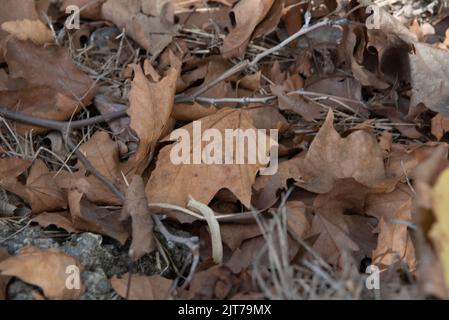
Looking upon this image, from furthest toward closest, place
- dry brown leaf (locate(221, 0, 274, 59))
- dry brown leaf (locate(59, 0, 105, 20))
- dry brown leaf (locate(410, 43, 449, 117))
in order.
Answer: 1. dry brown leaf (locate(59, 0, 105, 20))
2. dry brown leaf (locate(221, 0, 274, 59))
3. dry brown leaf (locate(410, 43, 449, 117))

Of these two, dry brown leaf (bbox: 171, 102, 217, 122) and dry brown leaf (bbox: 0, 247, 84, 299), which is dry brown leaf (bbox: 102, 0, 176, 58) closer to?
dry brown leaf (bbox: 171, 102, 217, 122)

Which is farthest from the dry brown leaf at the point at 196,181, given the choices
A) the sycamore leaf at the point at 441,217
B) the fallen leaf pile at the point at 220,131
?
the sycamore leaf at the point at 441,217

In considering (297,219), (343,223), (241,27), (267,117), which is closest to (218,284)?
(297,219)

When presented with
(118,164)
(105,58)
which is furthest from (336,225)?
(105,58)

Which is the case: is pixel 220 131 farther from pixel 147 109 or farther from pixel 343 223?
pixel 343 223

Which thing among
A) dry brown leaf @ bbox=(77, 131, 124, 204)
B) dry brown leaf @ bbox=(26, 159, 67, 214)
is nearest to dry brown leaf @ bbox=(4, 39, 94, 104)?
dry brown leaf @ bbox=(77, 131, 124, 204)
